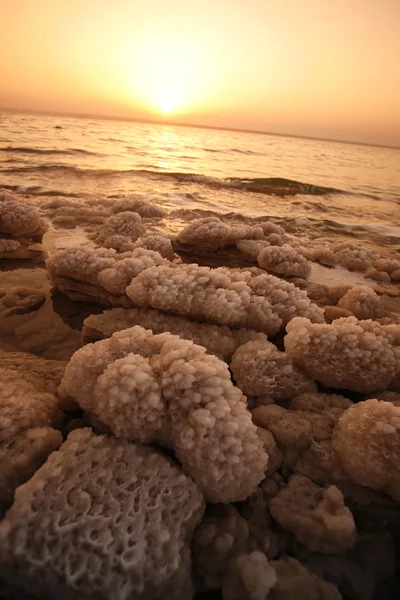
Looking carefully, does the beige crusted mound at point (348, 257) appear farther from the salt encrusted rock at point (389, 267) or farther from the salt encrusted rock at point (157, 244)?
the salt encrusted rock at point (157, 244)

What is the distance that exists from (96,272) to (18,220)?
2.15 m

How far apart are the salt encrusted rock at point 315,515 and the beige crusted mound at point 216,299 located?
108 cm

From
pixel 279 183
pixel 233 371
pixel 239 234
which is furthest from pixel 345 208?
pixel 233 371

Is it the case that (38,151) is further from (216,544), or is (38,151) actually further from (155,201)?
(216,544)

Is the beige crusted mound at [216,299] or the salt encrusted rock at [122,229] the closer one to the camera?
the beige crusted mound at [216,299]

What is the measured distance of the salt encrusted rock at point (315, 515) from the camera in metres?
1.24

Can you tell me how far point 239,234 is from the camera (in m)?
4.61

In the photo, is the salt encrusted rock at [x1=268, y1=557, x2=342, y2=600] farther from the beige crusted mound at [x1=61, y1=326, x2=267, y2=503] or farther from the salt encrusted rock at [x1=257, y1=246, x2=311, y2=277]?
the salt encrusted rock at [x1=257, y1=246, x2=311, y2=277]

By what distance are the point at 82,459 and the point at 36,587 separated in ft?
1.26

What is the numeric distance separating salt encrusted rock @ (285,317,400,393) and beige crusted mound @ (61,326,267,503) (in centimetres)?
57

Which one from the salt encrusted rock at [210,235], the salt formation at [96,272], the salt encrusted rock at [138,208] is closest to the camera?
the salt formation at [96,272]

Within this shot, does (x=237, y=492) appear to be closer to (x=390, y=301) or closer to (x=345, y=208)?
(x=390, y=301)

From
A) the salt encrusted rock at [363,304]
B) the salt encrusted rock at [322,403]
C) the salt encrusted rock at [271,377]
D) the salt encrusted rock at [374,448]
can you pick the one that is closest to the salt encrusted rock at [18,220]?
the salt encrusted rock at [271,377]

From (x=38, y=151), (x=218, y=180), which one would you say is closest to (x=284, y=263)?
(x=218, y=180)
